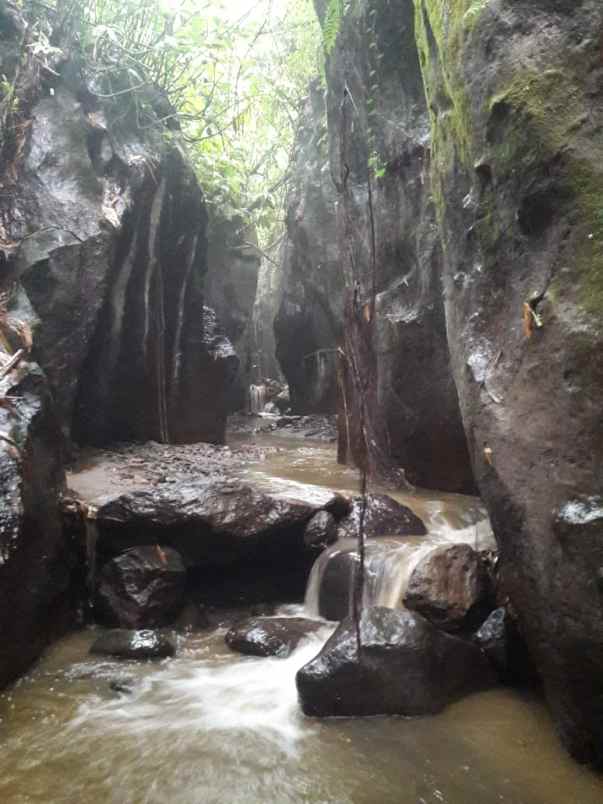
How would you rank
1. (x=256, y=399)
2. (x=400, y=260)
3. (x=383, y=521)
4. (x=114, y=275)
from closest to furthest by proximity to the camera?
(x=383, y=521) → (x=400, y=260) → (x=114, y=275) → (x=256, y=399)

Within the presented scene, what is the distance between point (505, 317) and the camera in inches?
155

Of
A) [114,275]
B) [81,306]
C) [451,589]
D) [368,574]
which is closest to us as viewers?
[451,589]

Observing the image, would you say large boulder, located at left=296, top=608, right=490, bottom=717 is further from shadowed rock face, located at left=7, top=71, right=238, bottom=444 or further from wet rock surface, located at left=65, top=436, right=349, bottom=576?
shadowed rock face, located at left=7, top=71, right=238, bottom=444

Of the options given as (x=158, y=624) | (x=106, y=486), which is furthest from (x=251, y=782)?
(x=106, y=486)

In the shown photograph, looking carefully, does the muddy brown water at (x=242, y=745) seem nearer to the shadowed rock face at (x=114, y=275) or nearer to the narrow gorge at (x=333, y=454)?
the narrow gorge at (x=333, y=454)

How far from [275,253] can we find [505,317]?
19792mm

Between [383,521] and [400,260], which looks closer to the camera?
[383,521]

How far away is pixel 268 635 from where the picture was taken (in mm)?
4902

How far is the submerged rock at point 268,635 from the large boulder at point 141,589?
0.64m

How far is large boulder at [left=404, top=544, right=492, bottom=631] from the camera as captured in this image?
14.6ft

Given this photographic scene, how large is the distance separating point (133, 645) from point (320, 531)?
82.1 inches

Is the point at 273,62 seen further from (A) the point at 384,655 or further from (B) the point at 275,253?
(A) the point at 384,655

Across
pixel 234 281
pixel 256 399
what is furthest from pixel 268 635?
pixel 256 399

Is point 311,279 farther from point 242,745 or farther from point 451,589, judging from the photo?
point 242,745
